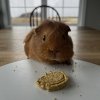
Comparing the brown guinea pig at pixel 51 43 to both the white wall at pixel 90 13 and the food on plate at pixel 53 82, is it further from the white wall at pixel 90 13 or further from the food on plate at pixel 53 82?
the white wall at pixel 90 13

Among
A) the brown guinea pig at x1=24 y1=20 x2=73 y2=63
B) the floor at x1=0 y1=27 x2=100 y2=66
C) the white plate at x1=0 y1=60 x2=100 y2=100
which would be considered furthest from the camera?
the floor at x1=0 y1=27 x2=100 y2=66

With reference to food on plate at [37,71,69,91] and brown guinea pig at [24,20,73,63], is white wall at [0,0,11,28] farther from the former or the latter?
food on plate at [37,71,69,91]

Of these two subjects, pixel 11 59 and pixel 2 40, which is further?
pixel 2 40

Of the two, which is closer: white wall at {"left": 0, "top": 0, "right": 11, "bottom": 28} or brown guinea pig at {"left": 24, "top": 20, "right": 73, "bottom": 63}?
brown guinea pig at {"left": 24, "top": 20, "right": 73, "bottom": 63}

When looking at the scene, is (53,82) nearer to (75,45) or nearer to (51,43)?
(51,43)

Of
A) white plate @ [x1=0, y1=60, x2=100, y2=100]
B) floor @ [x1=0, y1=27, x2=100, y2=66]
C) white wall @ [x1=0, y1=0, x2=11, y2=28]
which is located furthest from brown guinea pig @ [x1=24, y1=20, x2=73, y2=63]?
white wall @ [x1=0, y1=0, x2=11, y2=28]

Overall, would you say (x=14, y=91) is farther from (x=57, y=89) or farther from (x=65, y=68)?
(x=65, y=68)

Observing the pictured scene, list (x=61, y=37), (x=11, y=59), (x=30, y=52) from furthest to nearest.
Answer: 1. (x=11, y=59)
2. (x=30, y=52)
3. (x=61, y=37)

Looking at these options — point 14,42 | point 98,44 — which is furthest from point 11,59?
point 98,44
